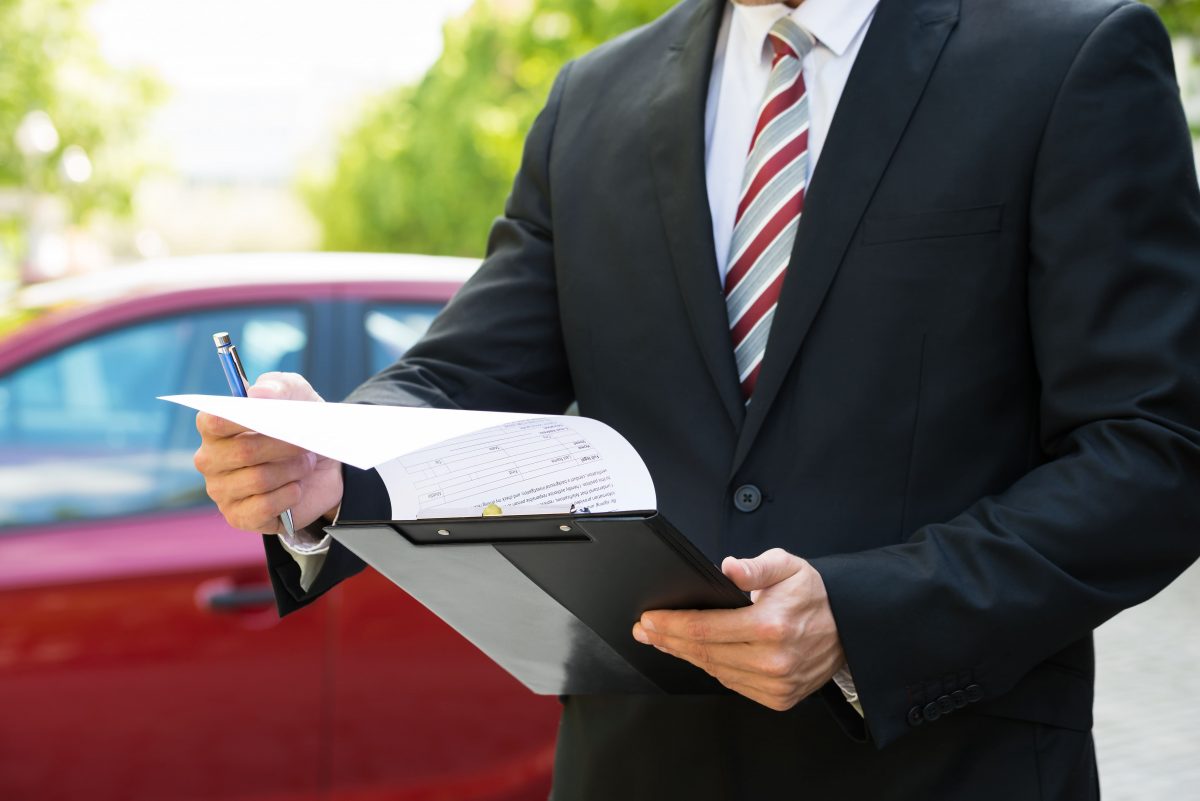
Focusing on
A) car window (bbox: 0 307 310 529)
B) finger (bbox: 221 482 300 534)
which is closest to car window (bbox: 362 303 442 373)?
car window (bbox: 0 307 310 529)

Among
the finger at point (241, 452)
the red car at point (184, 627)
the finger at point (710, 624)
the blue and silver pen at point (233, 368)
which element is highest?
the blue and silver pen at point (233, 368)

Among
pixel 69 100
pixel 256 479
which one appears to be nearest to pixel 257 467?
pixel 256 479

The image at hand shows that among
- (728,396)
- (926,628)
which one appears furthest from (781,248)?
(926,628)

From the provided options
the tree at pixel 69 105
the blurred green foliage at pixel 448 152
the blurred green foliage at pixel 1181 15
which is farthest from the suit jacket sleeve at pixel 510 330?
the tree at pixel 69 105

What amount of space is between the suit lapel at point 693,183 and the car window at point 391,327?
69.1 inches

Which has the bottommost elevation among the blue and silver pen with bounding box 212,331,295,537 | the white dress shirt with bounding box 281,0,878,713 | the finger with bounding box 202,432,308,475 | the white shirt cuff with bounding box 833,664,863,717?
the white shirt cuff with bounding box 833,664,863,717

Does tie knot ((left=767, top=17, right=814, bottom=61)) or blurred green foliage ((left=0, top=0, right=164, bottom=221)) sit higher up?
tie knot ((left=767, top=17, right=814, bottom=61))

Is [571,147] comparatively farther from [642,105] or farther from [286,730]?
[286,730]

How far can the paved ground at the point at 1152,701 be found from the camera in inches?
202

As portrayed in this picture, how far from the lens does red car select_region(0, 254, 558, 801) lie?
10.6ft

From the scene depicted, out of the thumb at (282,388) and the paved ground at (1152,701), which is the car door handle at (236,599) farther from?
the paved ground at (1152,701)

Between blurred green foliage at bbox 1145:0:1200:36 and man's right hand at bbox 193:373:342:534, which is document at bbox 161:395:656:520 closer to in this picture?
man's right hand at bbox 193:373:342:534

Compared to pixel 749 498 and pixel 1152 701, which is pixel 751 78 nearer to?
pixel 749 498

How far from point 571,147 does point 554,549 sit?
2.75 ft
